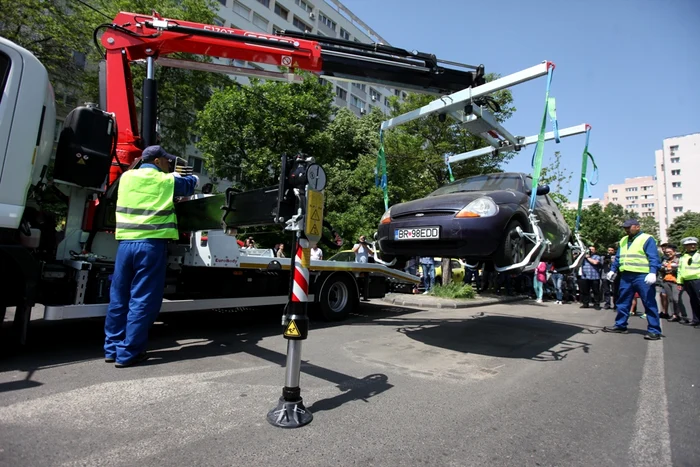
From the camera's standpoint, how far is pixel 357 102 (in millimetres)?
44469

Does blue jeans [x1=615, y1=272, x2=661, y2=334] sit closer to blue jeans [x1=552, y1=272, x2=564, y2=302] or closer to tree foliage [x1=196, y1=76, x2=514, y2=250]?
blue jeans [x1=552, y1=272, x2=564, y2=302]

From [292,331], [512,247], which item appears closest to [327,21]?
[512,247]

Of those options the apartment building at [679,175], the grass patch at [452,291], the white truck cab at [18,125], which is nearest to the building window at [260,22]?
the grass patch at [452,291]

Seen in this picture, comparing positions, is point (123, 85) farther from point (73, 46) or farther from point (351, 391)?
point (73, 46)

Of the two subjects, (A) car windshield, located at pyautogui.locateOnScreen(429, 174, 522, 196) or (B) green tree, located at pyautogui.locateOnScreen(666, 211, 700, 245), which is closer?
(A) car windshield, located at pyautogui.locateOnScreen(429, 174, 522, 196)

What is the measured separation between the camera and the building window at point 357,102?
43.6m

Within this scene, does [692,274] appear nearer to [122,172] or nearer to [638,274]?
[638,274]

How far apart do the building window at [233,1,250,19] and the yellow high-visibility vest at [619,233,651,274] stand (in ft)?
104

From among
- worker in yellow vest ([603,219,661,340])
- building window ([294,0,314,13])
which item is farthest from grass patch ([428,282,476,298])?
building window ([294,0,314,13])

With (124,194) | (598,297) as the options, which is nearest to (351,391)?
(124,194)

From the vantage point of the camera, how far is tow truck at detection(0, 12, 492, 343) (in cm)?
351

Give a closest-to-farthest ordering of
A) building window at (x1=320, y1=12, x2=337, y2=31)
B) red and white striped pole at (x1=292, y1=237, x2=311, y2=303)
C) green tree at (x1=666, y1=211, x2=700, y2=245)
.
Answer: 1. red and white striped pole at (x1=292, y1=237, x2=311, y2=303)
2. building window at (x1=320, y1=12, x2=337, y2=31)
3. green tree at (x1=666, y1=211, x2=700, y2=245)

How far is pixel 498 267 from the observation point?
4.62 metres

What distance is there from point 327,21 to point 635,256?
136 ft
